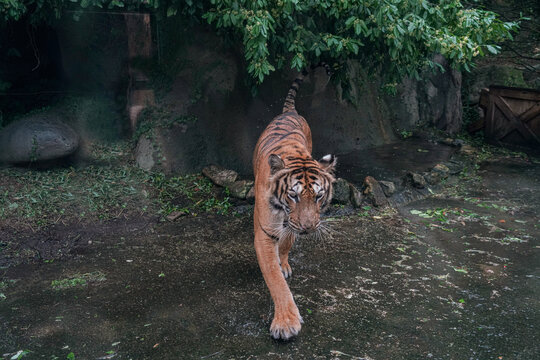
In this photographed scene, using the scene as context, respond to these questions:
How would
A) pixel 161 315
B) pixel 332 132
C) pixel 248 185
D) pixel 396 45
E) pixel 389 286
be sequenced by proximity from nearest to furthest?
1. pixel 161 315
2. pixel 389 286
3. pixel 396 45
4. pixel 248 185
5. pixel 332 132

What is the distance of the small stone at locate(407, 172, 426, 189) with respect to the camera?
6.62m

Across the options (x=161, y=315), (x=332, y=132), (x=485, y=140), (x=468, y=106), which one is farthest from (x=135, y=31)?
(x=468, y=106)

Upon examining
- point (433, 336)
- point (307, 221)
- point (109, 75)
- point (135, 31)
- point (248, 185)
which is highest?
point (135, 31)

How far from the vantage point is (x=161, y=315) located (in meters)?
3.67

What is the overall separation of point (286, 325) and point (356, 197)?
9.63 feet

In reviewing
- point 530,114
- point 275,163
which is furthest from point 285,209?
point 530,114

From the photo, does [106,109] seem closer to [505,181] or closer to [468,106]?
[505,181]

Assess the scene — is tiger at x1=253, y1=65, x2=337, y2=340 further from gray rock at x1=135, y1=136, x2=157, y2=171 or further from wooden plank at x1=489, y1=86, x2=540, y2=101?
wooden plank at x1=489, y1=86, x2=540, y2=101

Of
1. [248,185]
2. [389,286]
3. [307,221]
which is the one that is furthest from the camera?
[248,185]

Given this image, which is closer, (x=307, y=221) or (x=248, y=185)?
(x=307, y=221)

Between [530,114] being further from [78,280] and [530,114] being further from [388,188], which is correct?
[78,280]

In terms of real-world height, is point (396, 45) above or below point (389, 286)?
above

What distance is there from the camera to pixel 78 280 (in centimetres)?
420

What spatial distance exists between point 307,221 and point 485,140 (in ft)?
24.9
